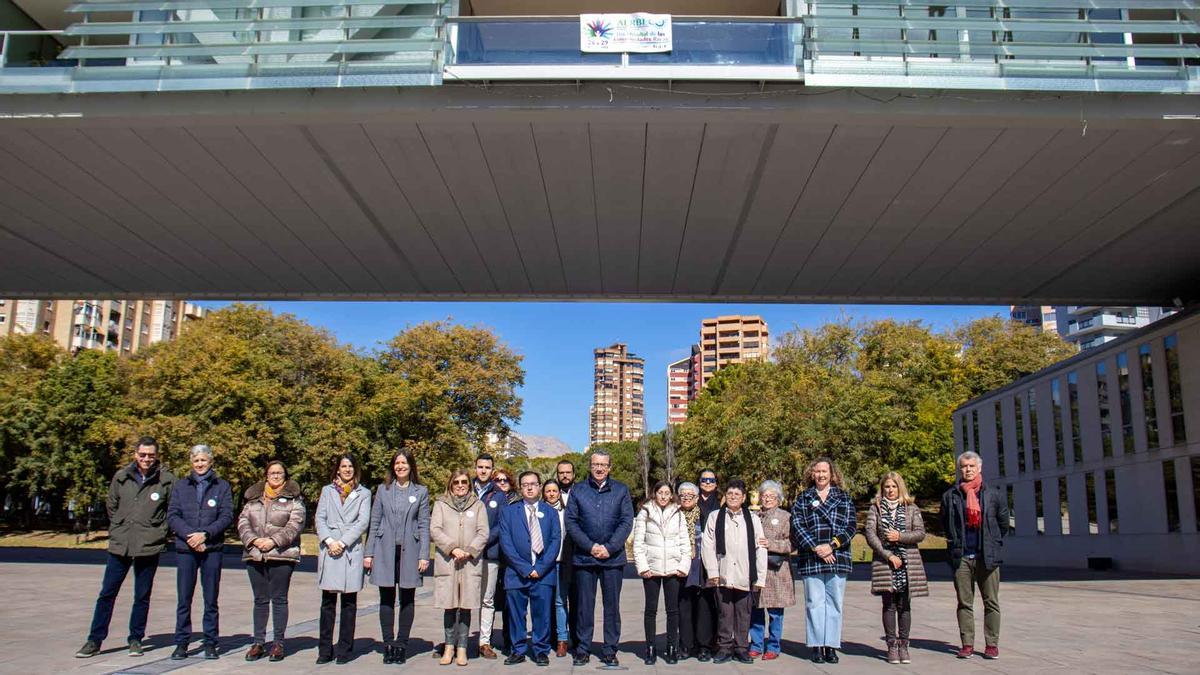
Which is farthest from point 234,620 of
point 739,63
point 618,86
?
point 739,63

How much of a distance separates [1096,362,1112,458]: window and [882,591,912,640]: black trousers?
17.4 metres

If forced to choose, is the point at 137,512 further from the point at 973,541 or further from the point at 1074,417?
the point at 1074,417

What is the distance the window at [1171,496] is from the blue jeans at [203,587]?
19.3 metres

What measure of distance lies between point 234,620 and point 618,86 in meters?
7.48

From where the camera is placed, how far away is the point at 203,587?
24.5 ft

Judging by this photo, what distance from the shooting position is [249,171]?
12.6 meters

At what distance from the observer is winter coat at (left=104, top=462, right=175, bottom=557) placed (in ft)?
25.2

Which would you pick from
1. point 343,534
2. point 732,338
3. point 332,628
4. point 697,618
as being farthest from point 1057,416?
point 732,338

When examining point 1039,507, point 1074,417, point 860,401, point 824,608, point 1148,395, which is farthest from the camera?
point 860,401

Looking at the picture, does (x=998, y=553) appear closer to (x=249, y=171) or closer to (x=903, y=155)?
(x=903, y=155)

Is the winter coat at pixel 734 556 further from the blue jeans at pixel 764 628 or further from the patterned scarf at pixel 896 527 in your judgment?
the patterned scarf at pixel 896 527

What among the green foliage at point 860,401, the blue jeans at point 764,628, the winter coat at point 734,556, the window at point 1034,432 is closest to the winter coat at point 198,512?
the winter coat at point 734,556

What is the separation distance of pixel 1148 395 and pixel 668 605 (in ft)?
56.5

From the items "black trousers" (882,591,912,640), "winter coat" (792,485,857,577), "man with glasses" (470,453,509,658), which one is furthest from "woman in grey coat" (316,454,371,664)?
"black trousers" (882,591,912,640)
